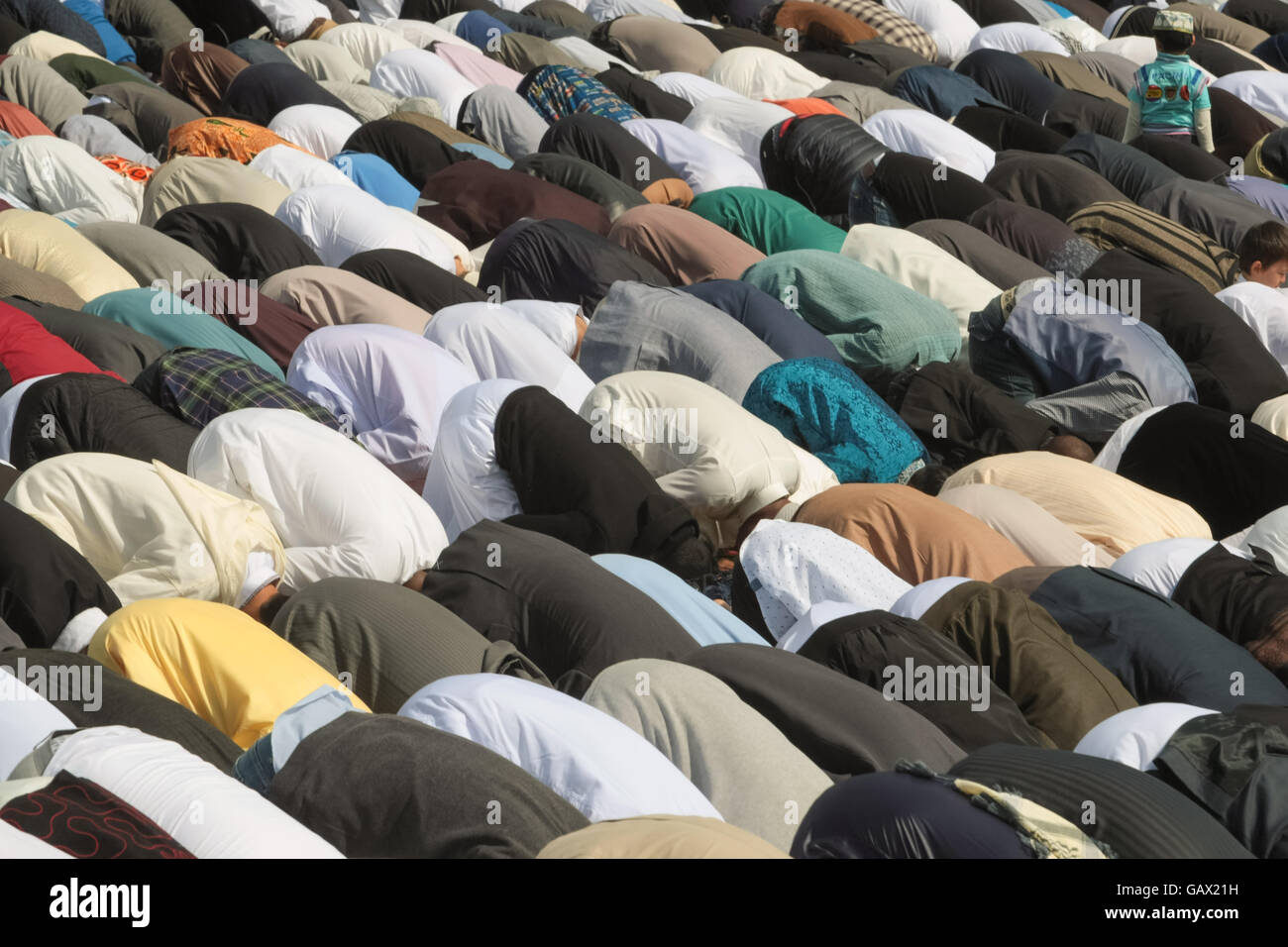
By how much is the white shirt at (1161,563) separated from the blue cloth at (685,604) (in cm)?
84

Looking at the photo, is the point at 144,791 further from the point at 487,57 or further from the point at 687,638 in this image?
the point at 487,57

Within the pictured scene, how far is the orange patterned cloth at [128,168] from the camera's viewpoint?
6398mm

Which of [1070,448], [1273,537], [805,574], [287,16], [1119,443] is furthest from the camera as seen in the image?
[287,16]

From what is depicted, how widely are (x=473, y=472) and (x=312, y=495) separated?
481 mm

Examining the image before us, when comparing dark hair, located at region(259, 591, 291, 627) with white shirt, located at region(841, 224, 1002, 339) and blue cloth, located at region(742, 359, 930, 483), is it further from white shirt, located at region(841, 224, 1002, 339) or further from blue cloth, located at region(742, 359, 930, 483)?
white shirt, located at region(841, 224, 1002, 339)

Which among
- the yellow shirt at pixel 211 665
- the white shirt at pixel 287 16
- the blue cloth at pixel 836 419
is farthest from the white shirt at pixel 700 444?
the white shirt at pixel 287 16

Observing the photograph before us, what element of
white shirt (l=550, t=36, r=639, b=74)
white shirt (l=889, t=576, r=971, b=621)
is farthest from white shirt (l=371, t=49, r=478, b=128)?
white shirt (l=889, t=576, r=971, b=621)

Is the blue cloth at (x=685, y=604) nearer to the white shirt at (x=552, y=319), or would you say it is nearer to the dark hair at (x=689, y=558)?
the dark hair at (x=689, y=558)

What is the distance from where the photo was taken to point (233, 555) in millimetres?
3859

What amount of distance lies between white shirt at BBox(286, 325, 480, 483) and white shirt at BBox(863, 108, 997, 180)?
3138mm

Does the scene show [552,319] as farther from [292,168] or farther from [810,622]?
[810,622]

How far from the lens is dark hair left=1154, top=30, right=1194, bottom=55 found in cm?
739

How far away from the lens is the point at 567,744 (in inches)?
110

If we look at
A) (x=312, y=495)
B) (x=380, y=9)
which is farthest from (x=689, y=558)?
(x=380, y=9)
